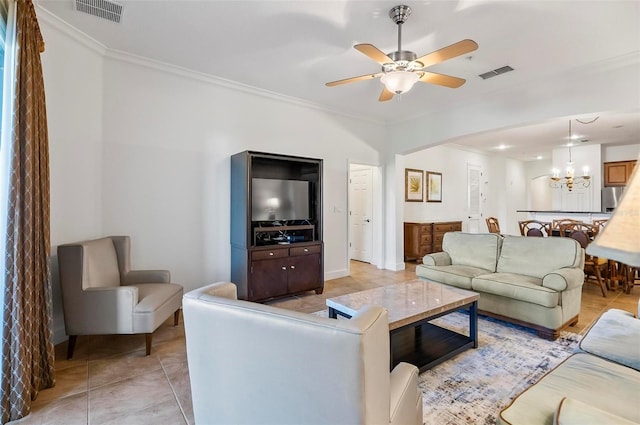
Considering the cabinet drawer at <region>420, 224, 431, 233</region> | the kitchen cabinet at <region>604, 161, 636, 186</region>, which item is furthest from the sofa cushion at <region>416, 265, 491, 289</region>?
the kitchen cabinet at <region>604, 161, 636, 186</region>

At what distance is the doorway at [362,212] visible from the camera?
639 centimetres

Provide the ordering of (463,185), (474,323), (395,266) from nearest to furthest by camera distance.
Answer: (474,323)
(395,266)
(463,185)

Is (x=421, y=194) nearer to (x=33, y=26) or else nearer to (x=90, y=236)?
(x=90, y=236)

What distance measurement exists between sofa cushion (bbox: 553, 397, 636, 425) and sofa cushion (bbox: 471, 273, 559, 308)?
2.08 meters

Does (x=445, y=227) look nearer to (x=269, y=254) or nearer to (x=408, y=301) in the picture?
(x=269, y=254)

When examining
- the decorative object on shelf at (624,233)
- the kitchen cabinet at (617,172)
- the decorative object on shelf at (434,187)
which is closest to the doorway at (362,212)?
the decorative object on shelf at (434,187)

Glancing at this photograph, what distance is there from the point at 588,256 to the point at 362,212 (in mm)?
3759

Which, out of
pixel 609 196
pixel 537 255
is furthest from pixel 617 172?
pixel 537 255

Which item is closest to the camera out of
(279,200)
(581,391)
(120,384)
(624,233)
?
(624,233)

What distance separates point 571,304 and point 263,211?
141 inches

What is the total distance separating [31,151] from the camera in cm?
195

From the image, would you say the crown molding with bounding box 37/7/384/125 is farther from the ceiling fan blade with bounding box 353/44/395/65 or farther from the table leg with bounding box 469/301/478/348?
the table leg with bounding box 469/301/478/348

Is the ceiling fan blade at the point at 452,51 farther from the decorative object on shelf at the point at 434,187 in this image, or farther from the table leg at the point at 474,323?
the decorative object on shelf at the point at 434,187

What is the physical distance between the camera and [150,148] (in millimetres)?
3553
